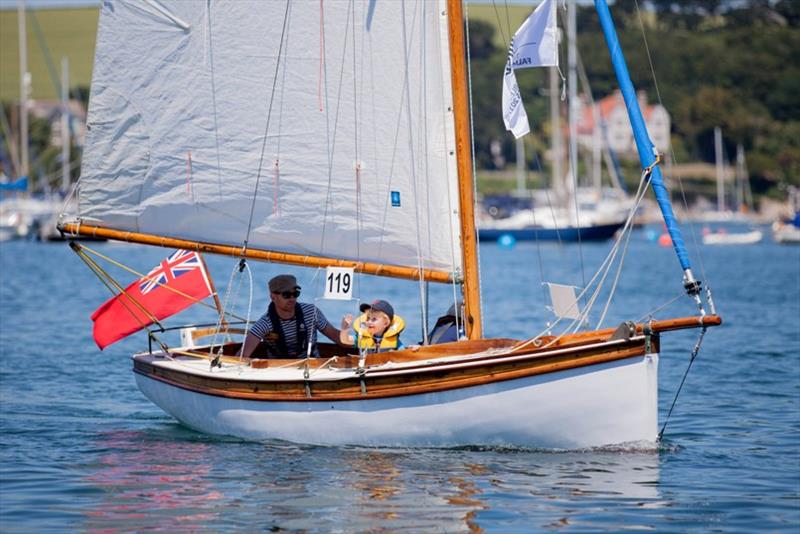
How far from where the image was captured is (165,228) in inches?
676

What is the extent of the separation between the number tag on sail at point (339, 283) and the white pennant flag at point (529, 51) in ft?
7.92

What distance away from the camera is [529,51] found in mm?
14961

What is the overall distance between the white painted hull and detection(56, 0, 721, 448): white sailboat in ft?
0.06

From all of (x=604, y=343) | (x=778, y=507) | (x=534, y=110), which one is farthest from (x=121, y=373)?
(x=534, y=110)

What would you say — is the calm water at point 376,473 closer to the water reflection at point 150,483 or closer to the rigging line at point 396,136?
the water reflection at point 150,483

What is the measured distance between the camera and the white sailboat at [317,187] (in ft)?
47.9

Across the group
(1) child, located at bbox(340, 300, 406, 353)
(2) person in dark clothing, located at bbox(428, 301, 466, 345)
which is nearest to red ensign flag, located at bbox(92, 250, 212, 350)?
(1) child, located at bbox(340, 300, 406, 353)

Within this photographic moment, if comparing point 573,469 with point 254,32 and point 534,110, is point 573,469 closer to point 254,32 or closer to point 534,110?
point 254,32

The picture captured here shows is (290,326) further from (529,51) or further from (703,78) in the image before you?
(703,78)

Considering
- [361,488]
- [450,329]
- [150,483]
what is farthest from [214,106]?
[361,488]

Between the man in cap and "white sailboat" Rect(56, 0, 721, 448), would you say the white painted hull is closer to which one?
"white sailboat" Rect(56, 0, 721, 448)

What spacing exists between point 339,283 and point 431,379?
6.63 feet

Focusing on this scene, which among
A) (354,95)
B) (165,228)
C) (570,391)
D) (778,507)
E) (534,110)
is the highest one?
(534,110)

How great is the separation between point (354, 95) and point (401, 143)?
2.62ft
